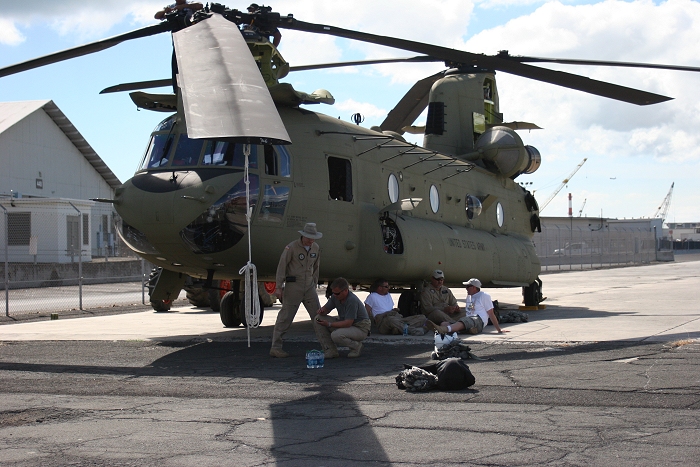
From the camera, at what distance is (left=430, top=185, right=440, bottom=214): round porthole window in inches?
630

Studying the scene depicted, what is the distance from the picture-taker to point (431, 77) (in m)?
19.3

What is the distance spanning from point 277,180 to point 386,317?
2831mm

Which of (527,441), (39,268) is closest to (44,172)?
(39,268)

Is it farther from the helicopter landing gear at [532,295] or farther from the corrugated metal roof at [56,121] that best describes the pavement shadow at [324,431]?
the corrugated metal roof at [56,121]

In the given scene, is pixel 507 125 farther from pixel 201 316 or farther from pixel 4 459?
pixel 4 459

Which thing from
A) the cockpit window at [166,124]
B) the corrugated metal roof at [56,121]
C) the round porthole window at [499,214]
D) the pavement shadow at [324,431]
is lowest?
the pavement shadow at [324,431]

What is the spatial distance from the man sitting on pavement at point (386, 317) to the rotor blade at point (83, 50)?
5233 mm

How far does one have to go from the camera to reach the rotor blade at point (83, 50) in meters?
11.3

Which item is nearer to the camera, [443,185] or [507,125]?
[443,185]

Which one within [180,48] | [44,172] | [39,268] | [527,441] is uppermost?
[44,172]

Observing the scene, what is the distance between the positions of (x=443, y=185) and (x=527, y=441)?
36.5 ft

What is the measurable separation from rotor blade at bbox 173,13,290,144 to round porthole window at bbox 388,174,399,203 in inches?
228

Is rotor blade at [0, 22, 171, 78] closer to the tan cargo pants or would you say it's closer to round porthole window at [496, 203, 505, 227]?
the tan cargo pants

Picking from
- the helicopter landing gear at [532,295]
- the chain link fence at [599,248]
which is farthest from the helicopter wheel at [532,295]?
the chain link fence at [599,248]
